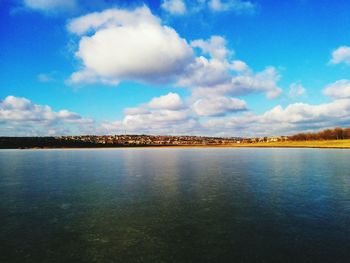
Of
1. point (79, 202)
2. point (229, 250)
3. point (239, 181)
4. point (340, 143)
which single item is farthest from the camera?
point (340, 143)

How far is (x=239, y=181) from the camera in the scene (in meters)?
34.2

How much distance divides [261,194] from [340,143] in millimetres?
156989

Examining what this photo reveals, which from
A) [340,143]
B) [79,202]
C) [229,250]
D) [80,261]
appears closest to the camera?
[80,261]

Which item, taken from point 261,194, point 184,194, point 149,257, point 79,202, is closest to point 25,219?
point 79,202

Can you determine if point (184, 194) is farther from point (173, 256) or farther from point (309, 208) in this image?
point (173, 256)

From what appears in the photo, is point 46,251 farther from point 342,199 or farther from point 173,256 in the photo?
point 342,199

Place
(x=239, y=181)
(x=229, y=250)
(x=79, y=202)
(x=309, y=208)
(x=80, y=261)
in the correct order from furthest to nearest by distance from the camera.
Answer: (x=239, y=181) < (x=79, y=202) < (x=309, y=208) < (x=229, y=250) < (x=80, y=261)

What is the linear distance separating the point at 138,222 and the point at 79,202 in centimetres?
792

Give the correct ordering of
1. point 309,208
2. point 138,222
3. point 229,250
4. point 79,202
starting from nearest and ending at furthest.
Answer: point 229,250, point 138,222, point 309,208, point 79,202

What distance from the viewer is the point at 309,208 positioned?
21391mm

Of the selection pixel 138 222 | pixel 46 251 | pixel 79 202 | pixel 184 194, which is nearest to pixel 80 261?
pixel 46 251

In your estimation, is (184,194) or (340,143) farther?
(340,143)

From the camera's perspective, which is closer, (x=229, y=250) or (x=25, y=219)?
(x=229, y=250)

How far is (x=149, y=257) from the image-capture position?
13.1 m
